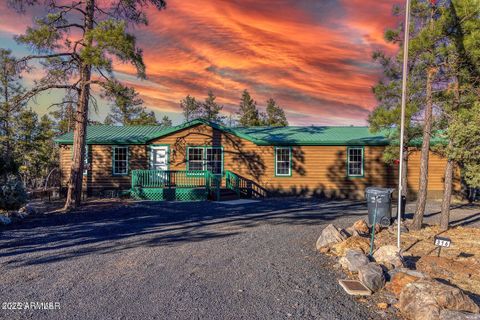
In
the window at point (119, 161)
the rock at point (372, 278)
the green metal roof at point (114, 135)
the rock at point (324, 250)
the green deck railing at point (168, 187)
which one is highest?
the green metal roof at point (114, 135)

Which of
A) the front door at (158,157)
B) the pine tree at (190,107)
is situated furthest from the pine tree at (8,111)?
the pine tree at (190,107)

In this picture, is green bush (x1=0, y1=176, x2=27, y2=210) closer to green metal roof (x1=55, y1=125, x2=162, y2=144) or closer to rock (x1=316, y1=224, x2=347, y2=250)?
green metal roof (x1=55, y1=125, x2=162, y2=144)

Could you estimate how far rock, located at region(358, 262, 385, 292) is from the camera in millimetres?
5457

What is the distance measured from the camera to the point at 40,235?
941cm

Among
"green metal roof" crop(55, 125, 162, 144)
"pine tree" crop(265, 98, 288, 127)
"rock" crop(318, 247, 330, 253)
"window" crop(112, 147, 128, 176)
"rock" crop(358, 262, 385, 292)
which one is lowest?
"rock" crop(318, 247, 330, 253)

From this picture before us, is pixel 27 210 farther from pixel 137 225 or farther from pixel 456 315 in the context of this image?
pixel 456 315

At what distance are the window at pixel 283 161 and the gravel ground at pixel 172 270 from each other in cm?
831

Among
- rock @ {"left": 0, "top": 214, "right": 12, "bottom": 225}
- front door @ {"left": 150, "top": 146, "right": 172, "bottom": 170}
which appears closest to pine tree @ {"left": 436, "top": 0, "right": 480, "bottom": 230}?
rock @ {"left": 0, "top": 214, "right": 12, "bottom": 225}

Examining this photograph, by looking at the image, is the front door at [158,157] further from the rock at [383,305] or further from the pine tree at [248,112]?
the pine tree at [248,112]

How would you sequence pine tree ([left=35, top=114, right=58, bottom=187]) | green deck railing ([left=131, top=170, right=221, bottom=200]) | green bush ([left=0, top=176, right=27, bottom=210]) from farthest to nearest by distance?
pine tree ([left=35, top=114, right=58, bottom=187])
green deck railing ([left=131, top=170, right=221, bottom=200])
green bush ([left=0, top=176, right=27, bottom=210])

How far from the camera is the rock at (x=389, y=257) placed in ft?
20.7

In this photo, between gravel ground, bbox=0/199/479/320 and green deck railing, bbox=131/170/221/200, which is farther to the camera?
green deck railing, bbox=131/170/221/200

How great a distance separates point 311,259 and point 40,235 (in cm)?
733

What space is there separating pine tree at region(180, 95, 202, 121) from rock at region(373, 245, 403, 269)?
52104 millimetres
